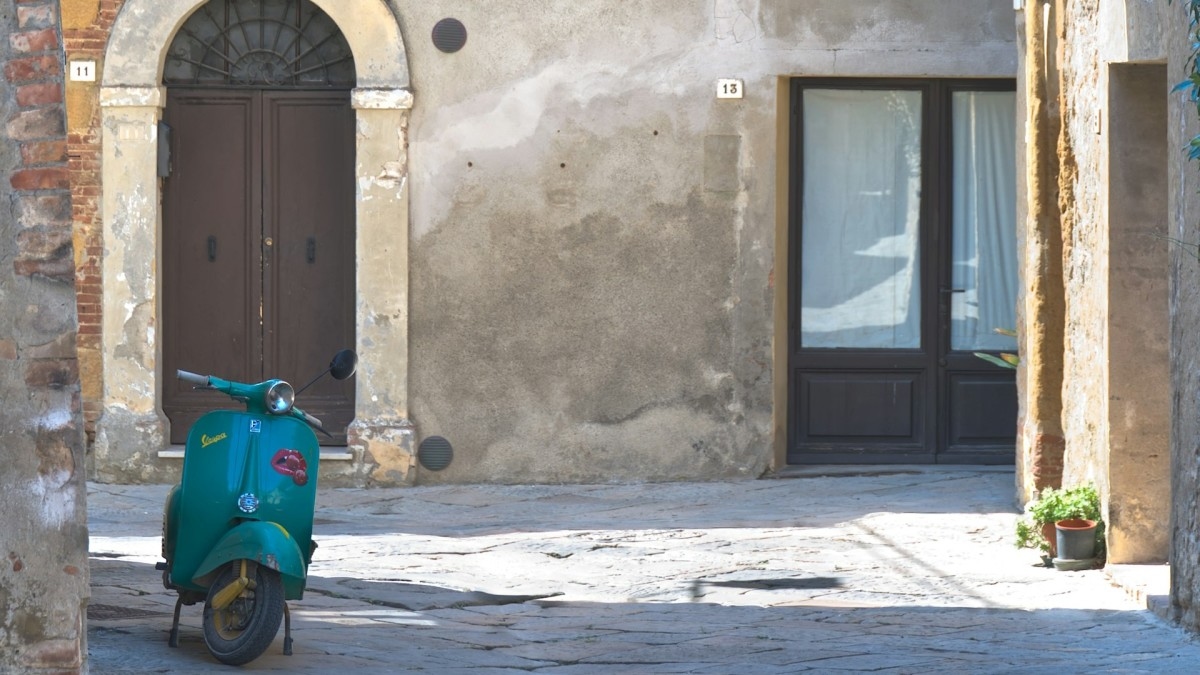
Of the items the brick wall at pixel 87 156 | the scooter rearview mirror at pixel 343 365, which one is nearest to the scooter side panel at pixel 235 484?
the scooter rearview mirror at pixel 343 365

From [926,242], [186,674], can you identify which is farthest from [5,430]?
[926,242]

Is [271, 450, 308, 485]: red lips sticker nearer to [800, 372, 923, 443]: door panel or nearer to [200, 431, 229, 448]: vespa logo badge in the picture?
[200, 431, 229, 448]: vespa logo badge

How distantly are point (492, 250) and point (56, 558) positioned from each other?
22.0ft

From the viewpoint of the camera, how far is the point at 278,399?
6.50 meters

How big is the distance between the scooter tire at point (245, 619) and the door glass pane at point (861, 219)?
6361 mm

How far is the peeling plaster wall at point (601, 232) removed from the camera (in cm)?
1153

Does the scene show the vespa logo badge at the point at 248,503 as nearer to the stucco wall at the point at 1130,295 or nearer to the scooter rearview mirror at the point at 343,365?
the scooter rearview mirror at the point at 343,365

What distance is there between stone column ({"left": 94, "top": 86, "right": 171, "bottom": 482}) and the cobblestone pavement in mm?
285

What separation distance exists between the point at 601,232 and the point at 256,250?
2254 mm

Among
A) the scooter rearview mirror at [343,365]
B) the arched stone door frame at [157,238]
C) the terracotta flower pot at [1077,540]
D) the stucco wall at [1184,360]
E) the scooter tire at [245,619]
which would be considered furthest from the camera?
the arched stone door frame at [157,238]

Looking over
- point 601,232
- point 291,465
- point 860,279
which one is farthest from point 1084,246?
point 291,465

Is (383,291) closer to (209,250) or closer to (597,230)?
(209,250)

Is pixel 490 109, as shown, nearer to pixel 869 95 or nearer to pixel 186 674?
pixel 869 95

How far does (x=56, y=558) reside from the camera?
5.01 metres
